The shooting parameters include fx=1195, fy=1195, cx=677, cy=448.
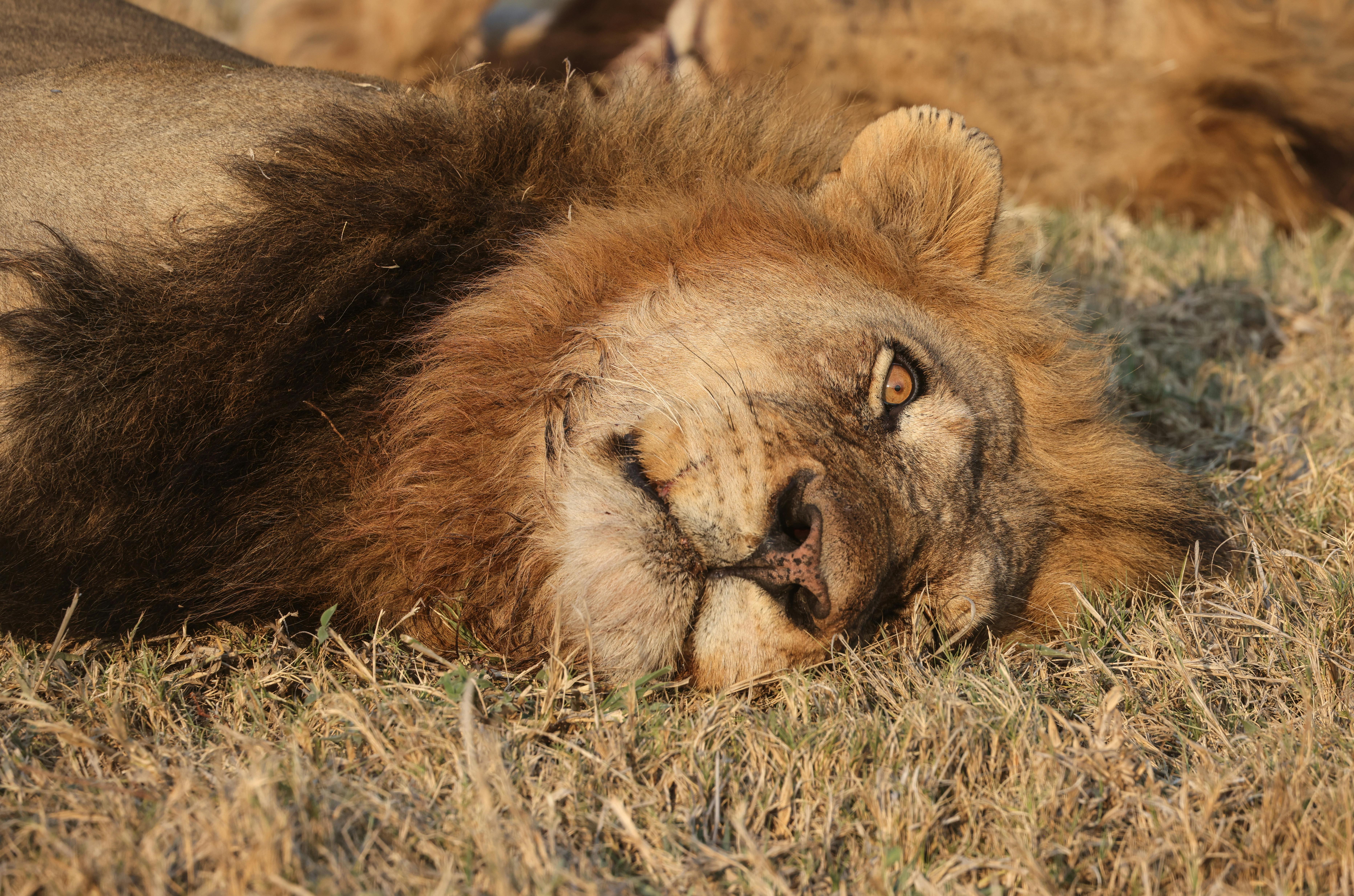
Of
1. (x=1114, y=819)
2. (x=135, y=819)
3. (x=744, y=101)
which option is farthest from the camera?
(x=744, y=101)

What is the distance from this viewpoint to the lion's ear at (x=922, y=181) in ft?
8.93

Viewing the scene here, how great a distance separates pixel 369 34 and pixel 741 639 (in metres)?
4.17

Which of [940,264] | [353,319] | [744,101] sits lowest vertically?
[353,319]

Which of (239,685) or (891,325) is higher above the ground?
(891,325)

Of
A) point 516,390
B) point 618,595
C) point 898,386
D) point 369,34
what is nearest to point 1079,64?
point 369,34

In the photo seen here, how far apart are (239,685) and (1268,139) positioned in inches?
201

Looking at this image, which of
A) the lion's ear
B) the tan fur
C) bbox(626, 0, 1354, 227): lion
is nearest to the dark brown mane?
the lion's ear

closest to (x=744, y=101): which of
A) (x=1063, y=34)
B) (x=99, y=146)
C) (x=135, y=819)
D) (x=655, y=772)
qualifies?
(x=99, y=146)

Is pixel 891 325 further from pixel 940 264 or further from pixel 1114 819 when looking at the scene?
pixel 1114 819

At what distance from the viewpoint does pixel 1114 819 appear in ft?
6.47

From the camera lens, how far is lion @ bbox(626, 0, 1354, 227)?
16.5ft

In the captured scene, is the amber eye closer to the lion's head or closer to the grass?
the lion's head

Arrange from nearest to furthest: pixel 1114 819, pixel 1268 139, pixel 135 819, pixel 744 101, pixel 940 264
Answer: pixel 135 819 < pixel 1114 819 < pixel 940 264 < pixel 744 101 < pixel 1268 139

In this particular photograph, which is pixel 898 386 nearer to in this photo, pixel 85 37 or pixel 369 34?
pixel 85 37
